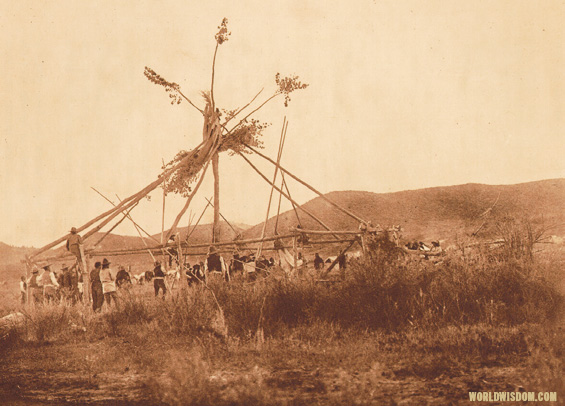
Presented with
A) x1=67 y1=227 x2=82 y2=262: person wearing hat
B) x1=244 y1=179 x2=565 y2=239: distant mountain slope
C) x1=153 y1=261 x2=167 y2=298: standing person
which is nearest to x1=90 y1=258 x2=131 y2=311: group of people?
x1=153 y1=261 x2=167 y2=298: standing person

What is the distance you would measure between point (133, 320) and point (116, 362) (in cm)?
354

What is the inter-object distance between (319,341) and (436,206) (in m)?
34.5

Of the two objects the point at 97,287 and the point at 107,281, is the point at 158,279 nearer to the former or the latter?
the point at 107,281

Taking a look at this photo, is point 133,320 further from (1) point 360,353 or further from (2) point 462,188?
(2) point 462,188

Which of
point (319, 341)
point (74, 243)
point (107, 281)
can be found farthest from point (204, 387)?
point (107, 281)

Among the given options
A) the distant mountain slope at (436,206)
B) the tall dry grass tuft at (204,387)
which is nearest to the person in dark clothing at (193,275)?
the tall dry grass tuft at (204,387)

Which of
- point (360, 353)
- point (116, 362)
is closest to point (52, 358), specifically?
point (116, 362)

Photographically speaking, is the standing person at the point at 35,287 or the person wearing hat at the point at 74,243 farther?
the standing person at the point at 35,287

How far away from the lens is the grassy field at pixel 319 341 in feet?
20.3

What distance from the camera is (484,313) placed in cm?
901

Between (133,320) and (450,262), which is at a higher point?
(450,262)

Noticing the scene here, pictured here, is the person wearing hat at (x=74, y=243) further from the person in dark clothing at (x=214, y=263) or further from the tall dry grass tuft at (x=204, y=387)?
the tall dry grass tuft at (x=204, y=387)

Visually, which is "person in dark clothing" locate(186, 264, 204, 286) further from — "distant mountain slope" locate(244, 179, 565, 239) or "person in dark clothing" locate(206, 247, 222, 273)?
"distant mountain slope" locate(244, 179, 565, 239)

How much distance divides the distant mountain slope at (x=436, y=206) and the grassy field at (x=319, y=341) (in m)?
25.1
